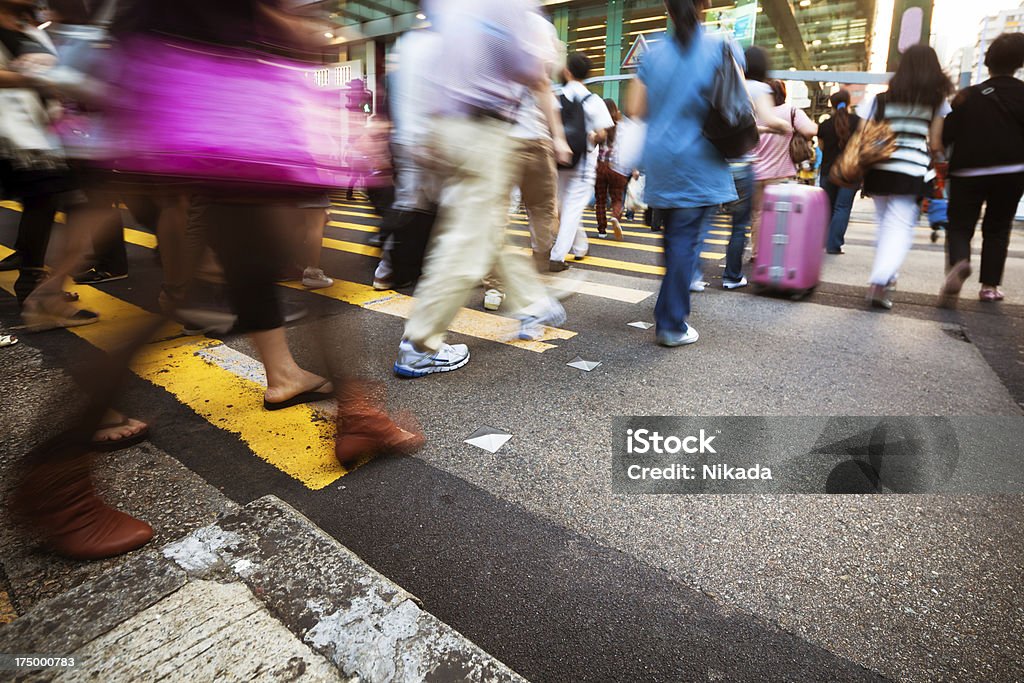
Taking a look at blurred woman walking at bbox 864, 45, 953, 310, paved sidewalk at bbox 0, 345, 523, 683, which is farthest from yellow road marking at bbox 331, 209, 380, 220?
paved sidewalk at bbox 0, 345, 523, 683

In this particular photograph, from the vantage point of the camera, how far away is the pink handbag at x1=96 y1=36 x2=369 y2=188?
1.49m

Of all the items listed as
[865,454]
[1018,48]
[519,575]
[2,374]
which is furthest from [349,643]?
[1018,48]

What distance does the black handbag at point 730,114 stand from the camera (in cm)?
345

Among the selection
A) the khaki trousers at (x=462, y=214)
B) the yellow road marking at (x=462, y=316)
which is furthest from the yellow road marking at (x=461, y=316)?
the khaki trousers at (x=462, y=214)

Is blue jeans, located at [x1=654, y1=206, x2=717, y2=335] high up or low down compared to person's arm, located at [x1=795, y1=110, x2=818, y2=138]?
down

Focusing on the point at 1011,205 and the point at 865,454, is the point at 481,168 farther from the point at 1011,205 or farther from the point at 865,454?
the point at 1011,205

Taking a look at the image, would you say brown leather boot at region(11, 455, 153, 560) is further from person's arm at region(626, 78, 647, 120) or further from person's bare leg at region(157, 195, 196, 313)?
person's arm at region(626, 78, 647, 120)

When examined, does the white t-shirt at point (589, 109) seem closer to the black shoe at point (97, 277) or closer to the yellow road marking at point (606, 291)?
the yellow road marking at point (606, 291)

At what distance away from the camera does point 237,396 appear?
10.1 ft

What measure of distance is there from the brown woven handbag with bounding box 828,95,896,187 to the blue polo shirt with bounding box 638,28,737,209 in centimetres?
164

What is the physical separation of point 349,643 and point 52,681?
60 centimetres

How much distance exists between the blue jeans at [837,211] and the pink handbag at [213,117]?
7386 mm

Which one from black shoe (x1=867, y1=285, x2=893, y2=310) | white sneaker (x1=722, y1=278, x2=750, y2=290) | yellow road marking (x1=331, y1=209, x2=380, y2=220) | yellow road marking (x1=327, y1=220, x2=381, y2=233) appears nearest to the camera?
black shoe (x1=867, y1=285, x2=893, y2=310)

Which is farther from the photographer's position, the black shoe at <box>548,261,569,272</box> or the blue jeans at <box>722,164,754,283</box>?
the black shoe at <box>548,261,569,272</box>
